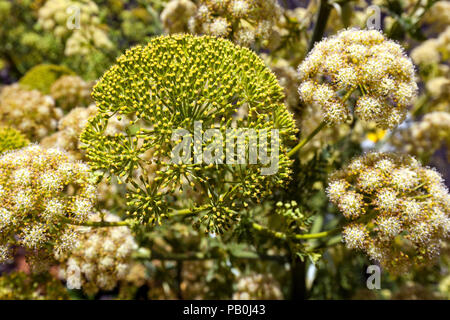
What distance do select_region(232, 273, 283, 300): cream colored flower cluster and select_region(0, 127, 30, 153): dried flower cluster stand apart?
124 centimetres

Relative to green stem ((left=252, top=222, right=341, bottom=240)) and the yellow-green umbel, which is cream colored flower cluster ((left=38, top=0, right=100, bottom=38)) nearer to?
the yellow-green umbel

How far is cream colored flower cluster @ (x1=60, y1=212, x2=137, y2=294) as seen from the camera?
1.21 metres

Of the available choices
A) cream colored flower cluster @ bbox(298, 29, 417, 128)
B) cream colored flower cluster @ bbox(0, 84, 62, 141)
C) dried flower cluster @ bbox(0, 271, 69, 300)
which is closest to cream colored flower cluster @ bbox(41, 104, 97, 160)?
cream colored flower cluster @ bbox(0, 84, 62, 141)

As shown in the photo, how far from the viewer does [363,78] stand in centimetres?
101

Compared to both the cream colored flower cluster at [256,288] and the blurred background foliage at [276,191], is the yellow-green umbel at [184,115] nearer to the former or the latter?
the blurred background foliage at [276,191]

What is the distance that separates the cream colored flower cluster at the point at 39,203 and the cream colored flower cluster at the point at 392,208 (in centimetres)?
84

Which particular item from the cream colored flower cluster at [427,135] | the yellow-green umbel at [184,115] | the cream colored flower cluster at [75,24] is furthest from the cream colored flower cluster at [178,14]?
the cream colored flower cluster at [427,135]

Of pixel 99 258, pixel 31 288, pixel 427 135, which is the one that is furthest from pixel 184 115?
pixel 427 135

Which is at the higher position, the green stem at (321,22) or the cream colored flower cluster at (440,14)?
the cream colored flower cluster at (440,14)

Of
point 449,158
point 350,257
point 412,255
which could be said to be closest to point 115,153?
point 412,255

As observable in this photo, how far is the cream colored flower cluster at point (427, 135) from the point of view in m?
2.00

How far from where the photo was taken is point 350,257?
6.67 ft
